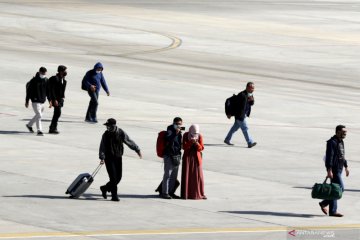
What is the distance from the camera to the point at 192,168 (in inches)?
1000

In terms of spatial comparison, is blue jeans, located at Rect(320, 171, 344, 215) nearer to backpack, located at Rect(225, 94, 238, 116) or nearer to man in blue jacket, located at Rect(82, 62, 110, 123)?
backpack, located at Rect(225, 94, 238, 116)

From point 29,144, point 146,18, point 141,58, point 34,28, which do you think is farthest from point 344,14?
point 29,144

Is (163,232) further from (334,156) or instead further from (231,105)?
(231,105)

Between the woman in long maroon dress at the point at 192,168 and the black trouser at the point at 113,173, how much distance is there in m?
1.53

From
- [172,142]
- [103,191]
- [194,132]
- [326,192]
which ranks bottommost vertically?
[103,191]

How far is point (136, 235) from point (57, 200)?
374cm

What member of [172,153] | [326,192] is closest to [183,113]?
[172,153]

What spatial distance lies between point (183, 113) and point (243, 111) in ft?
19.6

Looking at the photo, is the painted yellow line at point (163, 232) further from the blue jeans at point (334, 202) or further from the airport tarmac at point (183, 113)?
the blue jeans at point (334, 202)

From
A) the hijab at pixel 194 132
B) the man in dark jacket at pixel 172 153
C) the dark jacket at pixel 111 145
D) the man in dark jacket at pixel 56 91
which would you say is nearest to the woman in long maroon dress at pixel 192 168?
the hijab at pixel 194 132

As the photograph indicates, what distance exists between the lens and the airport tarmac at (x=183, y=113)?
2267cm

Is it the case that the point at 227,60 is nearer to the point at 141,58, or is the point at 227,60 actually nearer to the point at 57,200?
the point at 141,58

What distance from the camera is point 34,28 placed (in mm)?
68625

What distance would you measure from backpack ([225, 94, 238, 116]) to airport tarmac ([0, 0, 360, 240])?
105 cm
